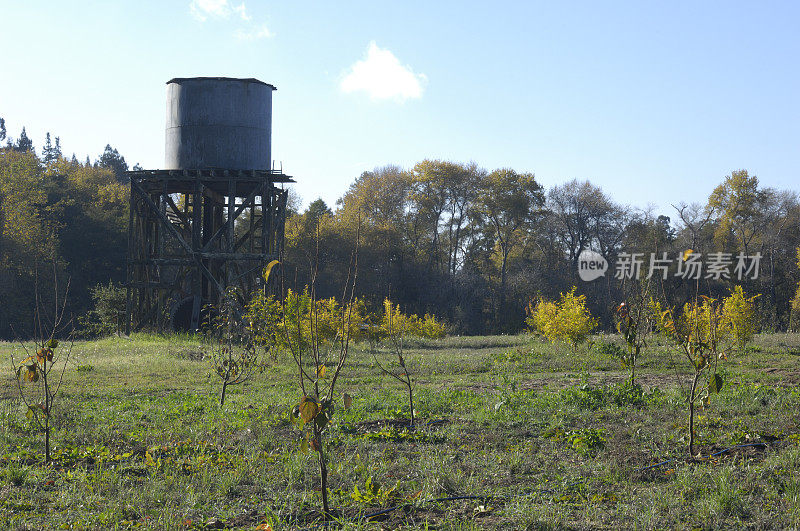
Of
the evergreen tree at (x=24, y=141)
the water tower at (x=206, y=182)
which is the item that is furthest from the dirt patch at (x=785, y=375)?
the evergreen tree at (x=24, y=141)

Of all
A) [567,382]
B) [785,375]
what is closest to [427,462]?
[567,382]

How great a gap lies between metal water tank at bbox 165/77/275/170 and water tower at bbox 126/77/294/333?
0.04 m

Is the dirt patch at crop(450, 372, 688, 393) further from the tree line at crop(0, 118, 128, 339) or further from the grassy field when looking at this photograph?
the tree line at crop(0, 118, 128, 339)

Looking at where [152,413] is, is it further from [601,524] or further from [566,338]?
[566,338]

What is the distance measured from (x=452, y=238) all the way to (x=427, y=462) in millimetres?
48115

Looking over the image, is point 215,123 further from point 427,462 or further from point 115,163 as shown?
point 115,163

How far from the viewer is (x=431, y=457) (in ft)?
24.3

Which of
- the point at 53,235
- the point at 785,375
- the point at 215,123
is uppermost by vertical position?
the point at 215,123

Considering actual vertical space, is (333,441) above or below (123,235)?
below

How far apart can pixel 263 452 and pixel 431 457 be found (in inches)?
72.5

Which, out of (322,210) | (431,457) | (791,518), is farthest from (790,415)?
(322,210)

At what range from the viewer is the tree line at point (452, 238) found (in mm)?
44250

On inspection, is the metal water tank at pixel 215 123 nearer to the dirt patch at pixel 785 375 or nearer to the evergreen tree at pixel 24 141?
the dirt patch at pixel 785 375

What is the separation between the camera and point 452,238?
5497 centimetres
